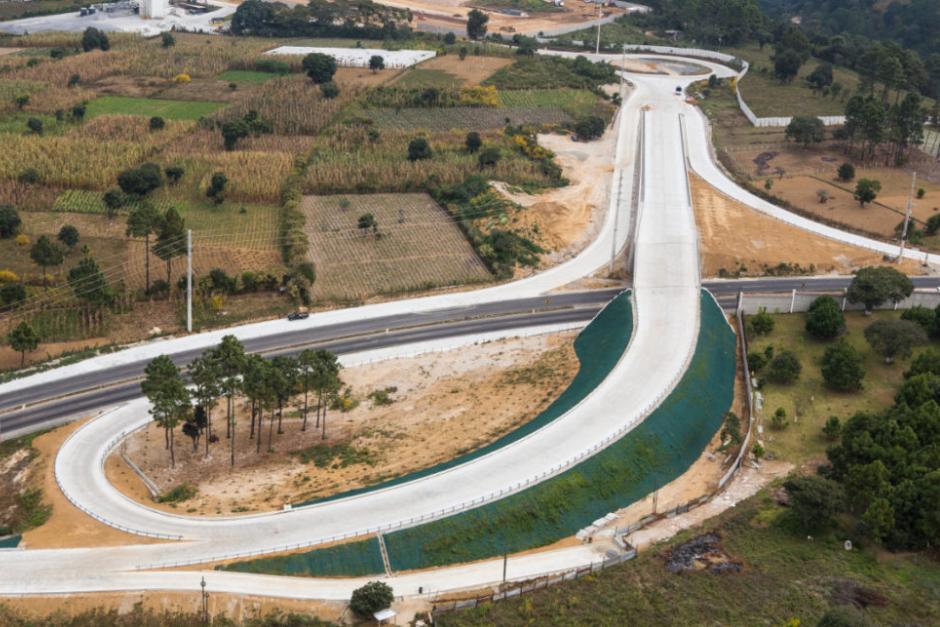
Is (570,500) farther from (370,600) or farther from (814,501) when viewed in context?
(370,600)

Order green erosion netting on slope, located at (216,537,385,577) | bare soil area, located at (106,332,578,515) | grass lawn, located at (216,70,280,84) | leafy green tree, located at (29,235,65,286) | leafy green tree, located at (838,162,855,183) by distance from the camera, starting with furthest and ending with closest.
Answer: grass lawn, located at (216,70,280,84)
leafy green tree, located at (838,162,855,183)
leafy green tree, located at (29,235,65,286)
bare soil area, located at (106,332,578,515)
green erosion netting on slope, located at (216,537,385,577)

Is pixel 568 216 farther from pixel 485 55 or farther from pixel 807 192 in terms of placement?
pixel 485 55

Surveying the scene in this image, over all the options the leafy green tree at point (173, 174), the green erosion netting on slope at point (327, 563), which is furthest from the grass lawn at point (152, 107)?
the green erosion netting on slope at point (327, 563)

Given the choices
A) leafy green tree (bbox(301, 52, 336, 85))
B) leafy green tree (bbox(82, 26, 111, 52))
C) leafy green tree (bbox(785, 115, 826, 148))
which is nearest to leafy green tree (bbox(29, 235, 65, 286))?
leafy green tree (bbox(301, 52, 336, 85))

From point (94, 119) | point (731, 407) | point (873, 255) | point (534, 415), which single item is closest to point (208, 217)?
point (94, 119)

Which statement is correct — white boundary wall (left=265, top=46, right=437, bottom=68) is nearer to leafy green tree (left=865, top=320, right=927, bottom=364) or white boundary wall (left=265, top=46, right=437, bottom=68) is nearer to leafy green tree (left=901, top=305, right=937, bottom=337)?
leafy green tree (left=901, top=305, right=937, bottom=337)

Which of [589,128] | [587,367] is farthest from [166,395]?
[589,128]
